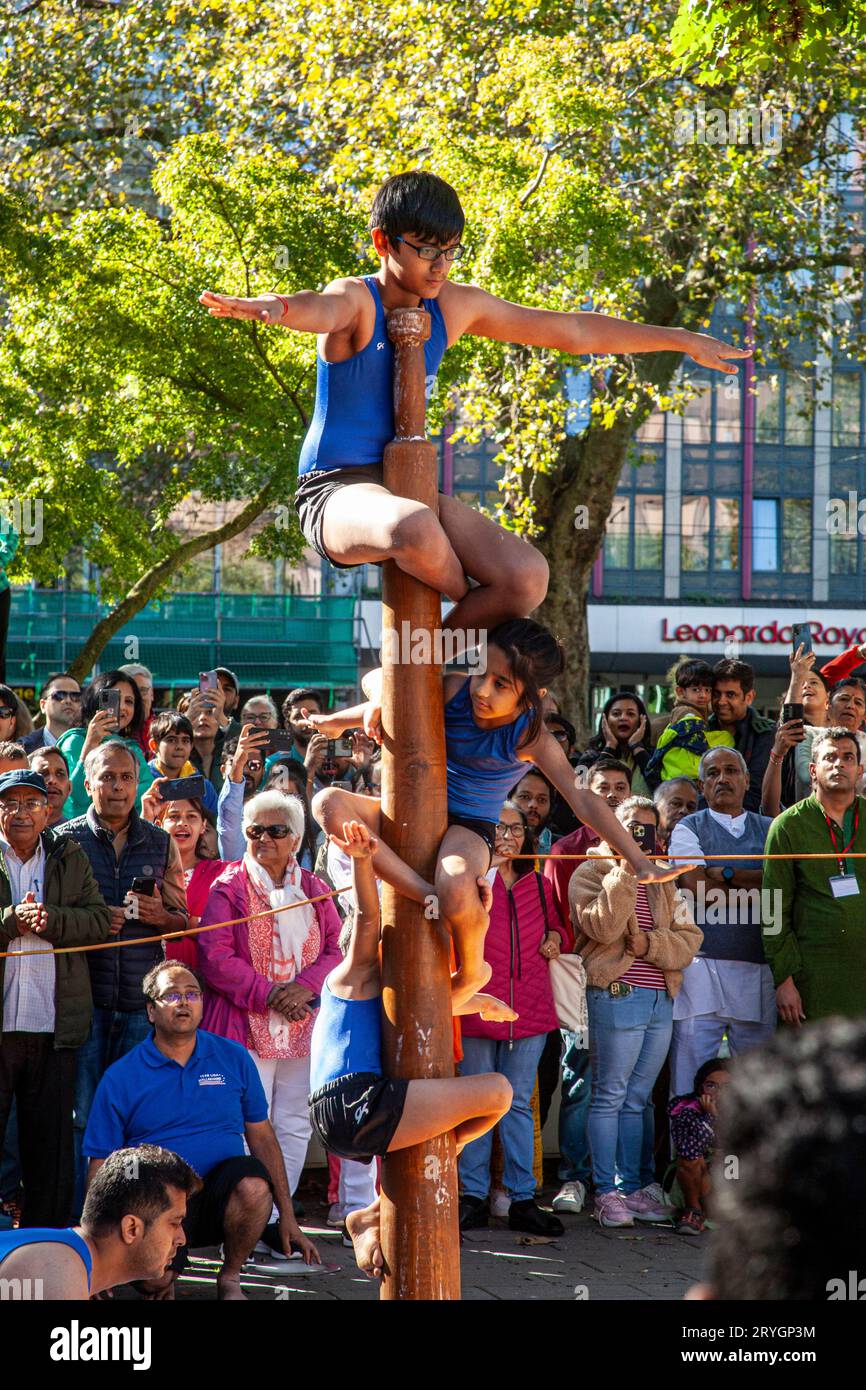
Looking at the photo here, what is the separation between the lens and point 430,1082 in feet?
12.9

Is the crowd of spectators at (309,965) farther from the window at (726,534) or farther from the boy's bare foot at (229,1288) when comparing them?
the window at (726,534)

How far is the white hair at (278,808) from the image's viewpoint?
26.0 feet

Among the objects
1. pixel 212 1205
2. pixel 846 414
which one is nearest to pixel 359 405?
pixel 212 1205

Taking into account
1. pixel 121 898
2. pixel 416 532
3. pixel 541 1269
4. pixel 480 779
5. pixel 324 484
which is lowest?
pixel 541 1269

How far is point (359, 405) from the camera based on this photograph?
4.08 m

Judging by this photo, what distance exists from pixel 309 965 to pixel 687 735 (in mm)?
2979

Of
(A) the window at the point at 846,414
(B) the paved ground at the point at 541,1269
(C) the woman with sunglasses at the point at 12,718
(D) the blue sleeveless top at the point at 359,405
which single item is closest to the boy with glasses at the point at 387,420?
(D) the blue sleeveless top at the point at 359,405

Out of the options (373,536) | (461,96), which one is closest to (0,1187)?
(373,536)

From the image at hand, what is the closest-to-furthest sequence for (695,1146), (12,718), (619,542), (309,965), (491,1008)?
1. (491,1008)
2. (309,965)
3. (695,1146)
4. (12,718)
5. (619,542)

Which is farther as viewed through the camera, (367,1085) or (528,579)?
(528,579)

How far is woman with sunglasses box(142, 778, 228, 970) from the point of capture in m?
8.10

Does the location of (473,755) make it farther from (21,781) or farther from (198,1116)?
(21,781)

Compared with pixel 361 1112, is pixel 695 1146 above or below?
below

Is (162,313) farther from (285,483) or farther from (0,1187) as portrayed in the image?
(0,1187)
